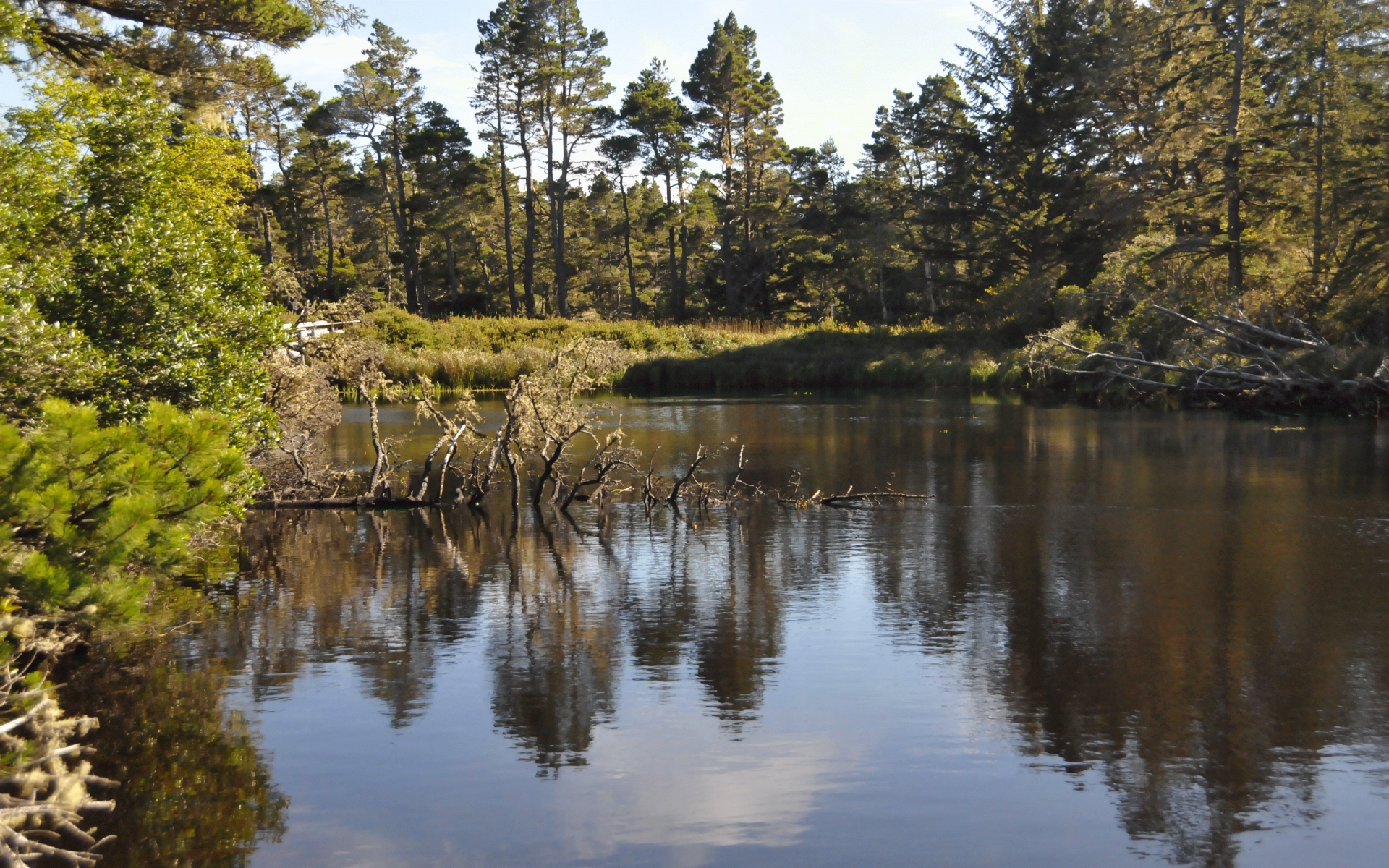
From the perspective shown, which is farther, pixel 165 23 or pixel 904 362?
pixel 904 362

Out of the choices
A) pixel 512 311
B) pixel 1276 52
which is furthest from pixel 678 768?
pixel 512 311

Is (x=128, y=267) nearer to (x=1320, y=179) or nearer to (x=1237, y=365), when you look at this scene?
(x=1237, y=365)

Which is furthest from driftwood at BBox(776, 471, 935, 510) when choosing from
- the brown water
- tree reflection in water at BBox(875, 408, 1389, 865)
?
the brown water

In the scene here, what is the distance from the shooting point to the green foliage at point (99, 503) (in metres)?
6.41

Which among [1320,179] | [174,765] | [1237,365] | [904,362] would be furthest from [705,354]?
[174,765]

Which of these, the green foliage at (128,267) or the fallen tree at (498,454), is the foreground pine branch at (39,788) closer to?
the green foliage at (128,267)

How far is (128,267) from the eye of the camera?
9.99m

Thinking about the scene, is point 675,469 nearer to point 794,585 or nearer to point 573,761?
point 794,585

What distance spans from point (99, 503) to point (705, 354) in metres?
39.7

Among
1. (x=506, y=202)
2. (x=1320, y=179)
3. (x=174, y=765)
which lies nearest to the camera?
(x=174, y=765)

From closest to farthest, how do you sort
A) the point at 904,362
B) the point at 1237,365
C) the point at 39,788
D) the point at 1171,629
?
the point at 39,788 < the point at 1171,629 < the point at 1237,365 < the point at 904,362

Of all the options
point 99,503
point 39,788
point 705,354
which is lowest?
point 39,788

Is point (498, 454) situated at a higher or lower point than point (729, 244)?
lower

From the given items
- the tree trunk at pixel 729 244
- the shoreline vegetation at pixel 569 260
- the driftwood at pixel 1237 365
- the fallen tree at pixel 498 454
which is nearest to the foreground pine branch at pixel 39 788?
the shoreline vegetation at pixel 569 260
